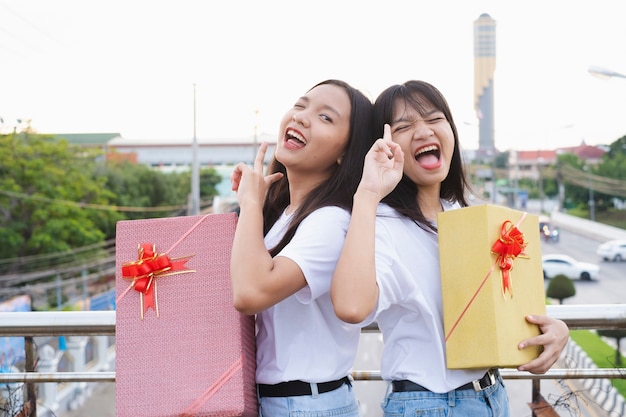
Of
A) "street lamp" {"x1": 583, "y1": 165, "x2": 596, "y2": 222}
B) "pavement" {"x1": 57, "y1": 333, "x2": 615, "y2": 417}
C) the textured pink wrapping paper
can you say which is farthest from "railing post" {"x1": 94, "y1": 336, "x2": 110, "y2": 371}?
"street lamp" {"x1": 583, "y1": 165, "x2": 596, "y2": 222}

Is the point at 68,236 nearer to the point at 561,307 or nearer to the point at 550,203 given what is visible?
the point at 561,307

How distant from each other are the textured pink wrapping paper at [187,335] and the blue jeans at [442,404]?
0.28 meters

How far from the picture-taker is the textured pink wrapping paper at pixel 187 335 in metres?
1.26

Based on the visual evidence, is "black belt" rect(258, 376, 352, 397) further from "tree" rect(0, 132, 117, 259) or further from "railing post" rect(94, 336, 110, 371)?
"tree" rect(0, 132, 117, 259)

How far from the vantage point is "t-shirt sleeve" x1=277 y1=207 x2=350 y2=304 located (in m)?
1.23

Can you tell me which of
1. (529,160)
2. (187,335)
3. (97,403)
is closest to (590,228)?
(97,403)

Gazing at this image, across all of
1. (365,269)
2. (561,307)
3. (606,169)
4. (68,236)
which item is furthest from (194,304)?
(606,169)

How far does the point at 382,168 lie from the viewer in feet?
4.23

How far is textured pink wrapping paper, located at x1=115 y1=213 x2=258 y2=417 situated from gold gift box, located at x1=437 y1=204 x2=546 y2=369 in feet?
1.37

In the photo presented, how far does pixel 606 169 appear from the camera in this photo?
3597 cm

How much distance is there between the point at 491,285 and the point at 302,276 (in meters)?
0.36

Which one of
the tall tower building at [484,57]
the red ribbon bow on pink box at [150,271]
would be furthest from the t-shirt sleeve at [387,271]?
the tall tower building at [484,57]

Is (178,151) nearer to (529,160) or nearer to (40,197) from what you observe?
(529,160)

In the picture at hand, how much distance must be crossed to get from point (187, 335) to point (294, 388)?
9.4 inches
